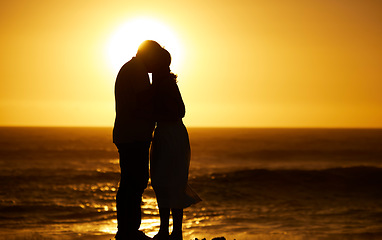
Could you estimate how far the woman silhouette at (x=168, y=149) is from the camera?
605cm

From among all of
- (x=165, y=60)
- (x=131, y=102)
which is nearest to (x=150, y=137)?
(x=131, y=102)

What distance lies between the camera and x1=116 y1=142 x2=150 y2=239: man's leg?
6109mm

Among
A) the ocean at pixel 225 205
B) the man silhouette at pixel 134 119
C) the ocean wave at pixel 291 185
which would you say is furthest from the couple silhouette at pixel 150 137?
the ocean wave at pixel 291 185

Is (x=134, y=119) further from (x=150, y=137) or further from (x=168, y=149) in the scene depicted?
(x=168, y=149)

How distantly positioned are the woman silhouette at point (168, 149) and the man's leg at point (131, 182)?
0.17 m

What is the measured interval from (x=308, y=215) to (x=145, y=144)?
12656 millimetres

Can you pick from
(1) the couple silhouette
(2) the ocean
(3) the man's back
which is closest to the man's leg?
(1) the couple silhouette

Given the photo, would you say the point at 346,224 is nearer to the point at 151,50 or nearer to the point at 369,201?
the point at 369,201

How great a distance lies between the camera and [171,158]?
6223 millimetres

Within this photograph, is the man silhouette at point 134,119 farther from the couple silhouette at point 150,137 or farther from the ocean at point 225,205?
the ocean at point 225,205

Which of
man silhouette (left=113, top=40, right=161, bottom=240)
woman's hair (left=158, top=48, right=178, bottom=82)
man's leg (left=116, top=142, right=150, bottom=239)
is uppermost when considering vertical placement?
woman's hair (left=158, top=48, right=178, bottom=82)

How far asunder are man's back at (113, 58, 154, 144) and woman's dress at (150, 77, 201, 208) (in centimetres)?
18

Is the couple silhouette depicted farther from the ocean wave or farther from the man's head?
the ocean wave

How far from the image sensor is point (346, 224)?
608 inches
